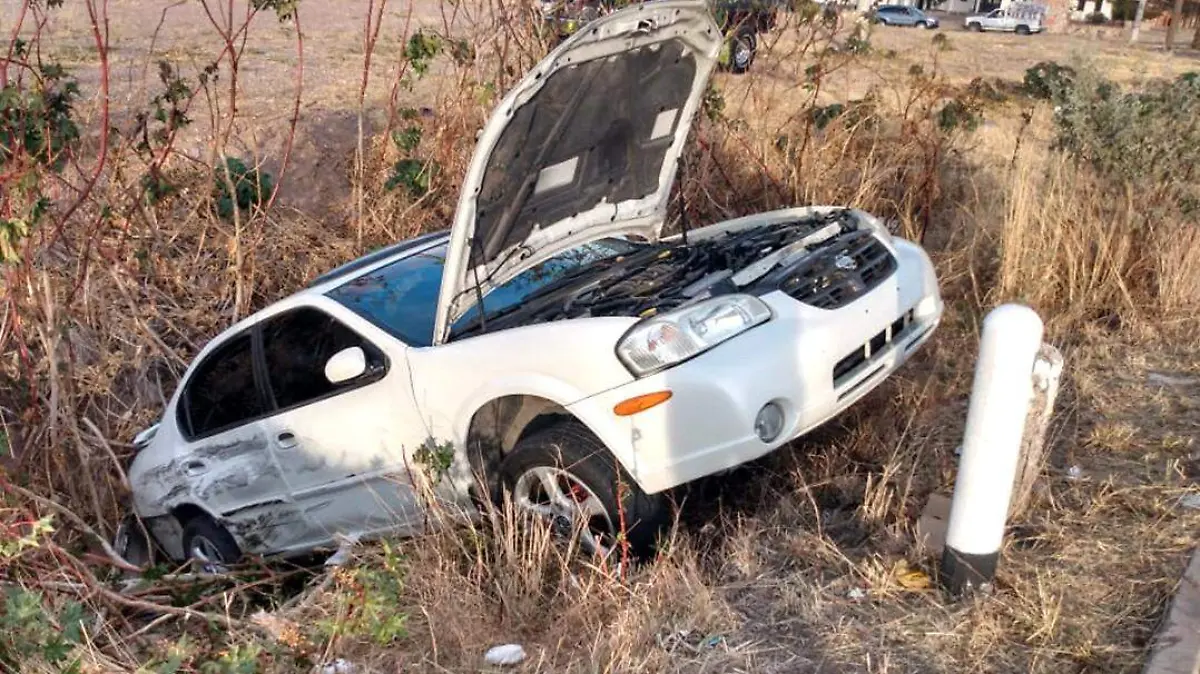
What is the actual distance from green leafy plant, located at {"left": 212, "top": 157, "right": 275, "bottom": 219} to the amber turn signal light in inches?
195

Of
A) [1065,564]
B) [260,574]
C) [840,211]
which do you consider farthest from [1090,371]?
[260,574]

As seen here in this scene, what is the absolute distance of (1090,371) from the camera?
17.1ft

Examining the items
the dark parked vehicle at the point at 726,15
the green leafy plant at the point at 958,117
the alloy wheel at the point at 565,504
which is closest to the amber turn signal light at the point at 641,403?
the alloy wheel at the point at 565,504

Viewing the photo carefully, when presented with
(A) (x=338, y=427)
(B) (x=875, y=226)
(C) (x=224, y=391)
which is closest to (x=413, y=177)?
(C) (x=224, y=391)

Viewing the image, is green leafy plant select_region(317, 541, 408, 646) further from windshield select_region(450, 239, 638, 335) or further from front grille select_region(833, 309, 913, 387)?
front grille select_region(833, 309, 913, 387)

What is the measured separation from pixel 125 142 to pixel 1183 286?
7.01m

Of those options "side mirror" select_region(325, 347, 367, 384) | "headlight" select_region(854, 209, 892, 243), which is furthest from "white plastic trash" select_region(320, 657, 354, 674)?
"headlight" select_region(854, 209, 892, 243)

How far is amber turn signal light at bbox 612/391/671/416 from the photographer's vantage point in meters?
3.52

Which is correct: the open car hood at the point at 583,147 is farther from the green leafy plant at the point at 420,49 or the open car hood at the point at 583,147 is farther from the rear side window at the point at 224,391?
the green leafy plant at the point at 420,49

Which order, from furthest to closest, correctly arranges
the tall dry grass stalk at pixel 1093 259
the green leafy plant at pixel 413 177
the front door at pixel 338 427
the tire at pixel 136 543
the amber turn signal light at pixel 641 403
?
the green leafy plant at pixel 413 177
the tall dry grass stalk at pixel 1093 259
the tire at pixel 136 543
the front door at pixel 338 427
the amber turn signal light at pixel 641 403

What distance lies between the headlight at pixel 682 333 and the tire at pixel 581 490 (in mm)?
365

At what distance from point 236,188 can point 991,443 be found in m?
6.26

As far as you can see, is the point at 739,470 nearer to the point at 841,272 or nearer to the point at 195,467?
the point at 841,272

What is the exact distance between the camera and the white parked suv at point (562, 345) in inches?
143
